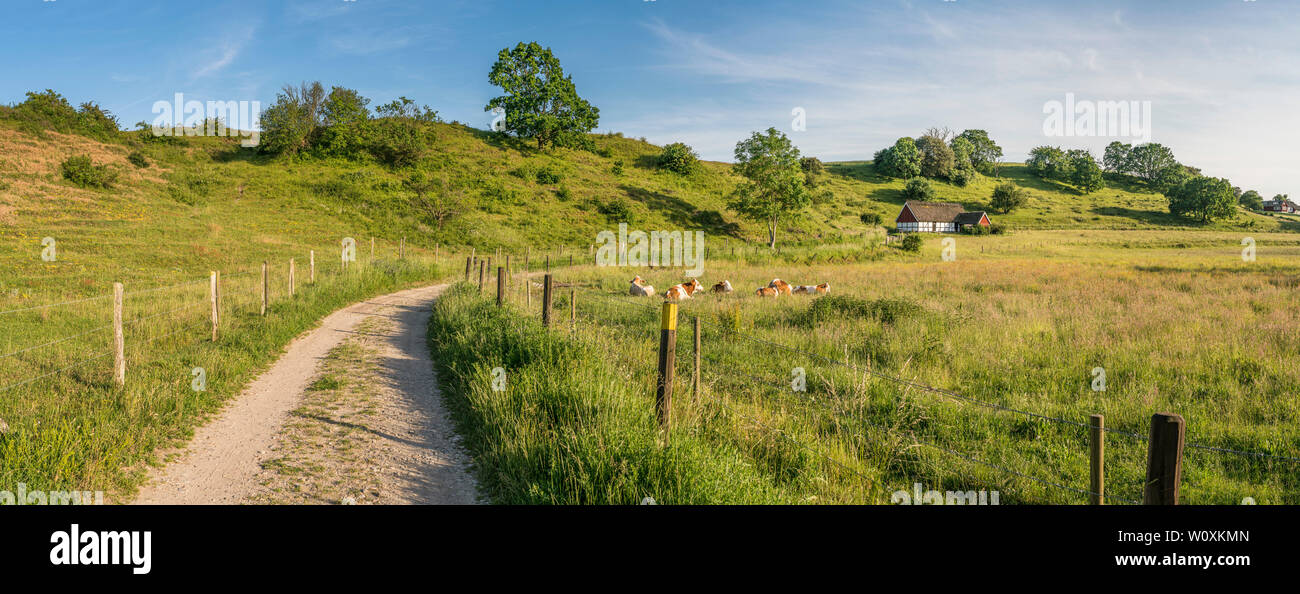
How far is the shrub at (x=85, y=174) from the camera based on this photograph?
4558 centimetres

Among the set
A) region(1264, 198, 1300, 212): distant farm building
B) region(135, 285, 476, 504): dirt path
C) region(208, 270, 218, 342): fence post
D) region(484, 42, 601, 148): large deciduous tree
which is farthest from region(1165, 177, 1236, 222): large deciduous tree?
region(208, 270, 218, 342): fence post

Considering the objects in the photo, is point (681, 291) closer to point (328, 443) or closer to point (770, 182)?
point (328, 443)

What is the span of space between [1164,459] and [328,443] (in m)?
7.31

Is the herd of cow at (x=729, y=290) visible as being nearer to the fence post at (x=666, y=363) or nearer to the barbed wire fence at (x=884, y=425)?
the barbed wire fence at (x=884, y=425)

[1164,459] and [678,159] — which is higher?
[678,159]

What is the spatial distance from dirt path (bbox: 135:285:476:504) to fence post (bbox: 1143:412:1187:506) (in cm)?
495

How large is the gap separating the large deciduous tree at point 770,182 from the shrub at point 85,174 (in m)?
50.7

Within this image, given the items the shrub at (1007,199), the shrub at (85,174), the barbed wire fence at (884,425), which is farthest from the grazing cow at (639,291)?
the shrub at (1007,199)

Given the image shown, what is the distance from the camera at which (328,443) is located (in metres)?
6.72

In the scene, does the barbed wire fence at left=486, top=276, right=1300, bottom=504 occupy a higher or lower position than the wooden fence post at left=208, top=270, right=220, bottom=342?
lower

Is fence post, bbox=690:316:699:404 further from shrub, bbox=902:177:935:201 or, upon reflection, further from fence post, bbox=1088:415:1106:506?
shrub, bbox=902:177:935:201

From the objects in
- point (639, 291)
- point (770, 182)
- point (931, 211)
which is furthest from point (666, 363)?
point (931, 211)

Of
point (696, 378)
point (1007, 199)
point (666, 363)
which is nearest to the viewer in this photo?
point (666, 363)

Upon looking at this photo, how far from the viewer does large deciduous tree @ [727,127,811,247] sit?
54719 millimetres
